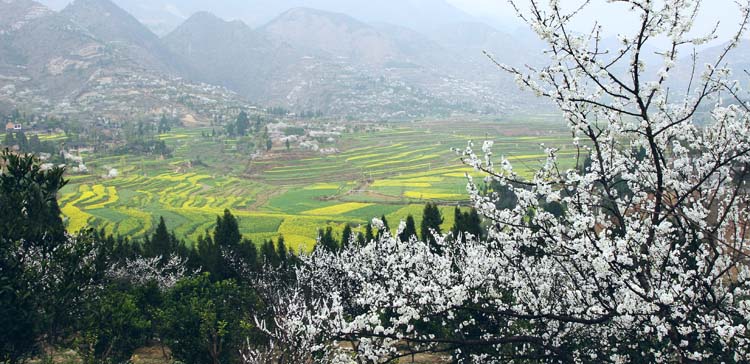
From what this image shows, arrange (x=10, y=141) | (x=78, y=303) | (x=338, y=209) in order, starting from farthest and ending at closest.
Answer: (x=10, y=141) → (x=338, y=209) → (x=78, y=303)

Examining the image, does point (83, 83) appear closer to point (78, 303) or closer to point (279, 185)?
point (279, 185)

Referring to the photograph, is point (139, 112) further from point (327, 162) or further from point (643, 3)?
point (643, 3)

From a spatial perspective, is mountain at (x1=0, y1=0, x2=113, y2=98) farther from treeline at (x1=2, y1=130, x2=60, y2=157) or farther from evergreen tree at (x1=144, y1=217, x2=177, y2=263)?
evergreen tree at (x1=144, y1=217, x2=177, y2=263)

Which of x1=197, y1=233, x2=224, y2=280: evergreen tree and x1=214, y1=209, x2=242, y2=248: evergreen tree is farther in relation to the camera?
x1=214, y1=209, x2=242, y2=248: evergreen tree

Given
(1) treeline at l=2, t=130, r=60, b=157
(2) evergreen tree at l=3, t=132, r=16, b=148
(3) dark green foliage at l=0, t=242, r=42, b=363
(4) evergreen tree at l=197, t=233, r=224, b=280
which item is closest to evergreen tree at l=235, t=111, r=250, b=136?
(1) treeline at l=2, t=130, r=60, b=157

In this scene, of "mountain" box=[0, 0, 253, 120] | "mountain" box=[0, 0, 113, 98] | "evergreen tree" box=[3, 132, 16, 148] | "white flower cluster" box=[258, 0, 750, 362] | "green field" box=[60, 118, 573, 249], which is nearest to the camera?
"white flower cluster" box=[258, 0, 750, 362]

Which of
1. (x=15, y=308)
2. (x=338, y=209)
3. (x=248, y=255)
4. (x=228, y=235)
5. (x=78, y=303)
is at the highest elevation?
(x=15, y=308)

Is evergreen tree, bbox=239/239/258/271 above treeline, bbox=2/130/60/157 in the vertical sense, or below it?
below

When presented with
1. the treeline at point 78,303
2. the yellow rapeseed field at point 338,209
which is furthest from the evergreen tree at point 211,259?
the yellow rapeseed field at point 338,209

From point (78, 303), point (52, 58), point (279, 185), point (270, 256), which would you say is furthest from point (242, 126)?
point (52, 58)
